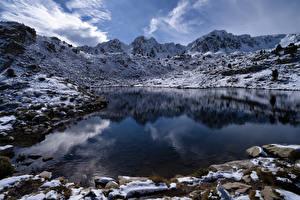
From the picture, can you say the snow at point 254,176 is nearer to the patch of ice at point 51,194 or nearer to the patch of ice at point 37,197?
the patch of ice at point 51,194

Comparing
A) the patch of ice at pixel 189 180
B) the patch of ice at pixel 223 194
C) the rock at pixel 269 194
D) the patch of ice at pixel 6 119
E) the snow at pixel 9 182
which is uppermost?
the rock at pixel 269 194

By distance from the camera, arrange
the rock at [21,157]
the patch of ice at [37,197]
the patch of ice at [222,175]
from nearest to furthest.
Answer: the patch of ice at [37,197] → the patch of ice at [222,175] → the rock at [21,157]

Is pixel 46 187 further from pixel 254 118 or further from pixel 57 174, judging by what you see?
pixel 254 118

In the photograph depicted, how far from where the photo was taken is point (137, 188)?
28.2ft

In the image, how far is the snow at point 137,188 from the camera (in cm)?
824

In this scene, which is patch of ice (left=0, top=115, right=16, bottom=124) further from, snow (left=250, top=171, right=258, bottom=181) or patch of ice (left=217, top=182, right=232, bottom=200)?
snow (left=250, top=171, right=258, bottom=181)

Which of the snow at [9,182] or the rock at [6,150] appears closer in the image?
the snow at [9,182]

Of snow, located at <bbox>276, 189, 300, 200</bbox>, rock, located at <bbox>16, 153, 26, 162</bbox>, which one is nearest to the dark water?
rock, located at <bbox>16, 153, 26, 162</bbox>

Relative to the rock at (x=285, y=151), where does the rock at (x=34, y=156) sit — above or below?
below

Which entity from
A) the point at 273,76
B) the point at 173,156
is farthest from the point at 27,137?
the point at 273,76

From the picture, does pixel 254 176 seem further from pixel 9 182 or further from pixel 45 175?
pixel 9 182

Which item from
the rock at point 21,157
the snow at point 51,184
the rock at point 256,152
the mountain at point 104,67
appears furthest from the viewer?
the mountain at point 104,67

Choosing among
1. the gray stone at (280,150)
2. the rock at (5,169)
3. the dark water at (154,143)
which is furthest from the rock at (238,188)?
the rock at (5,169)

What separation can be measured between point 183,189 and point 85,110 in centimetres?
3141
